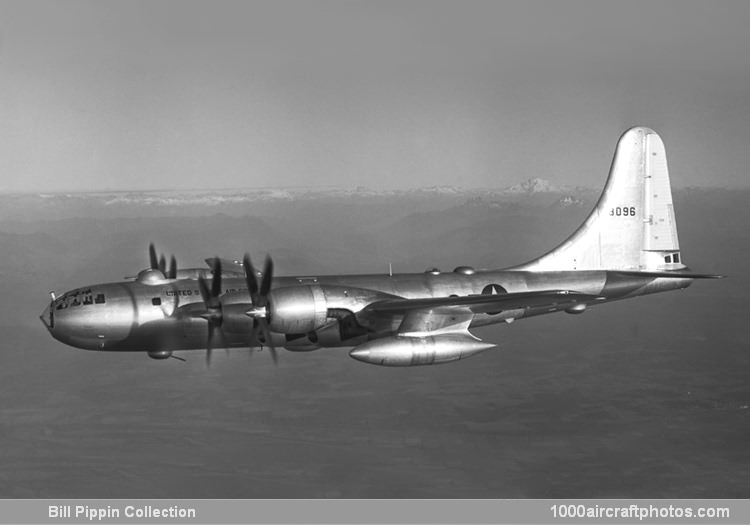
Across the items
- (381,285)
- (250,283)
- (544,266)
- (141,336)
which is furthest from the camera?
(544,266)

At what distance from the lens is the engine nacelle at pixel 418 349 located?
1005 inches

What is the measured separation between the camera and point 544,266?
3334cm

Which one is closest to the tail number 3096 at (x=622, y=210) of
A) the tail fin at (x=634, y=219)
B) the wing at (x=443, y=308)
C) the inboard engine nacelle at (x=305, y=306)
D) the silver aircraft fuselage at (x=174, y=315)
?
the tail fin at (x=634, y=219)

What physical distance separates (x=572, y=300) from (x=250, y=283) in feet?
35.1

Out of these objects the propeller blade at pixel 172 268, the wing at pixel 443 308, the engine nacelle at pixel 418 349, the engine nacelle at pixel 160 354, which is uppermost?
the propeller blade at pixel 172 268

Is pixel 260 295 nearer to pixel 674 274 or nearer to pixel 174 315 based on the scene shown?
pixel 174 315

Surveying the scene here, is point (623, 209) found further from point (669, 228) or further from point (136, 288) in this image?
point (136, 288)

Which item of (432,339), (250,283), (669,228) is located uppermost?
(669,228)

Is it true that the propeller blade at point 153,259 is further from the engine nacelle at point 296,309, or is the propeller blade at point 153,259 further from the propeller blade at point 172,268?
the engine nacelle at point 296,309

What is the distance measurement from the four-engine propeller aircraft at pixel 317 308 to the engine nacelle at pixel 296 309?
0.03 metres

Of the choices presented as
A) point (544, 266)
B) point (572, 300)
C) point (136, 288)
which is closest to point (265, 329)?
point (136, 288)

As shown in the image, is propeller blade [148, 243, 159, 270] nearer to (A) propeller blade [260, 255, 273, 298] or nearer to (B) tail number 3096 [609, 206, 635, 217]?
(A) propeller blade [260, 255, 273, 298]

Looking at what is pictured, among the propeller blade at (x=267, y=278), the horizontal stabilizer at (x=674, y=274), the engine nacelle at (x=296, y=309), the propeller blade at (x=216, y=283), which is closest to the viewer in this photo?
the propeller blade at (x=267, y=278)

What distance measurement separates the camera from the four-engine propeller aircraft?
25.8m
